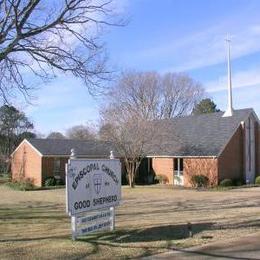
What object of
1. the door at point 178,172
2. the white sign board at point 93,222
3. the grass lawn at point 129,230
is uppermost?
the door at point 178,172

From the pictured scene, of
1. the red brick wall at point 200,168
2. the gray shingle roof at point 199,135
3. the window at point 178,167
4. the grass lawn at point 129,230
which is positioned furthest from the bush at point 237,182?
the grass lawn at point 129,230

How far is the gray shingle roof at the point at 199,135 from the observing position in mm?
42812

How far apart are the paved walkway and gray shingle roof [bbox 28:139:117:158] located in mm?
35832

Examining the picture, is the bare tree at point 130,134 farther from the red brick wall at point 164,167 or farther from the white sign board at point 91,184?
the white sign board at point 91,184

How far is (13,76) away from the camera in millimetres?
17594

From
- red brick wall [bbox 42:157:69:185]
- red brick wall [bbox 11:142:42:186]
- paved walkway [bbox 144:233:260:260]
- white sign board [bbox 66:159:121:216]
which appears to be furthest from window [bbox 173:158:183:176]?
paved walkway [bbox 144:233:260:260]

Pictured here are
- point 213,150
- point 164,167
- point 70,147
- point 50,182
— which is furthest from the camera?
point 70,147

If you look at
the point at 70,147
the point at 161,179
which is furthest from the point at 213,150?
the point at 70,147

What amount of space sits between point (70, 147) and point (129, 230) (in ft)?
117

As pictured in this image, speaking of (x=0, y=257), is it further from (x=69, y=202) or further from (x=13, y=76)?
(x=13, y=76)

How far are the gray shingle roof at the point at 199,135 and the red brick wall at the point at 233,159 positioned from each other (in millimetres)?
504

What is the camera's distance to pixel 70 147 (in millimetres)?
50625

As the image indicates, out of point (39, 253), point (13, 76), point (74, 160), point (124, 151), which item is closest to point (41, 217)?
point (13, 76)

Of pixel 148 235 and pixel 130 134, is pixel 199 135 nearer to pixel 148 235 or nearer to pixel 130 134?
pixel 130 134
